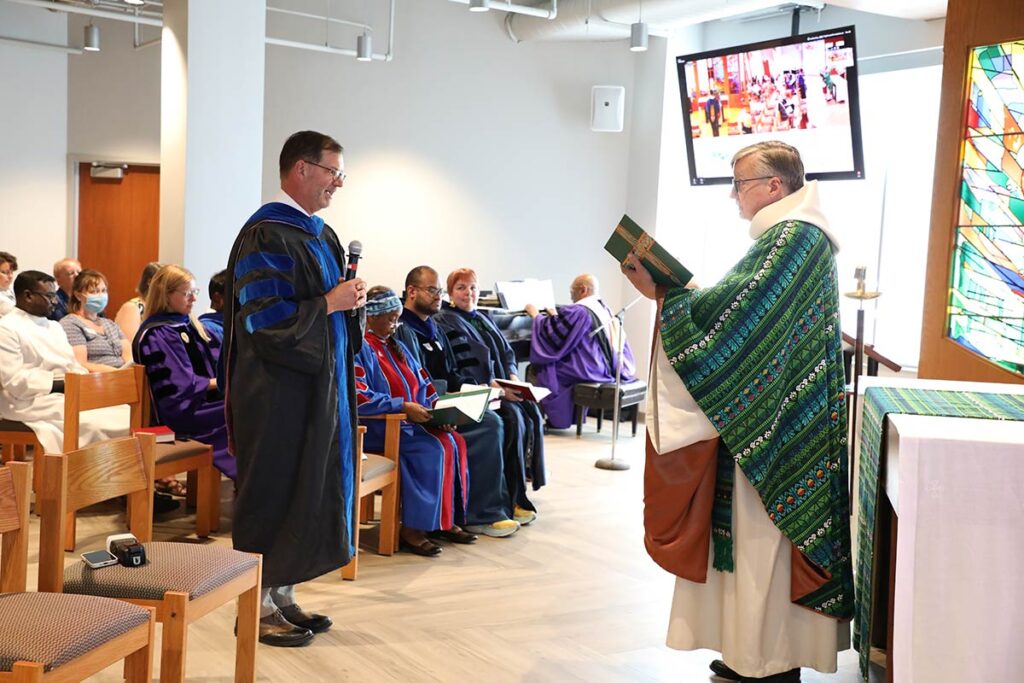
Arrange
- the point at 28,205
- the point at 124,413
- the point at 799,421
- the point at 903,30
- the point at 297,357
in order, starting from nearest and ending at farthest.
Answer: the point at 799,421 → the point at 297,357 → the point at 124,413 → the point at 903,30 → the point at 28,205

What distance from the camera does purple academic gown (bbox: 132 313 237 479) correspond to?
16.0 feet

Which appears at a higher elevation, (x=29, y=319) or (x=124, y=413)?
(x=29, y=319)

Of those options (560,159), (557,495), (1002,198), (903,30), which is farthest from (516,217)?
(1002,198)

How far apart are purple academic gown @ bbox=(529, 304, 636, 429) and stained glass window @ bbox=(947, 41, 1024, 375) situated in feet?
13.5

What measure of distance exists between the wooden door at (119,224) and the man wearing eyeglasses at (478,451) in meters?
5.86

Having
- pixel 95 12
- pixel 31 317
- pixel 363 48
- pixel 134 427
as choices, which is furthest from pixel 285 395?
pixel 95 12

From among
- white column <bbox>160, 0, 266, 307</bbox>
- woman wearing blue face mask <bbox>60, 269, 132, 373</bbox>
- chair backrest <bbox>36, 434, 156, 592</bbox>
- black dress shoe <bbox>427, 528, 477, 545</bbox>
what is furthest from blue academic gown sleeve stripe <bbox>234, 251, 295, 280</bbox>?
woman wearing blue face mask <bbox>60, 269, 132, 373</bbox>

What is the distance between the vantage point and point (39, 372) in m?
5.12

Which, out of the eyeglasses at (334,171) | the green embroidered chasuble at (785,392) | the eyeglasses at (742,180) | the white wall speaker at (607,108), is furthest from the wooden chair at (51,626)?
the white wall speaker at (607,108)

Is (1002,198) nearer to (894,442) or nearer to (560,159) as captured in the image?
(894,442)

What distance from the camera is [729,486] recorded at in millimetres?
3115

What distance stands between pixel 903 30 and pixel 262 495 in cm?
654

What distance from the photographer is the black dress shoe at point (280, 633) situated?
347 centimetres

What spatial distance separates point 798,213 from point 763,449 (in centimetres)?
69
